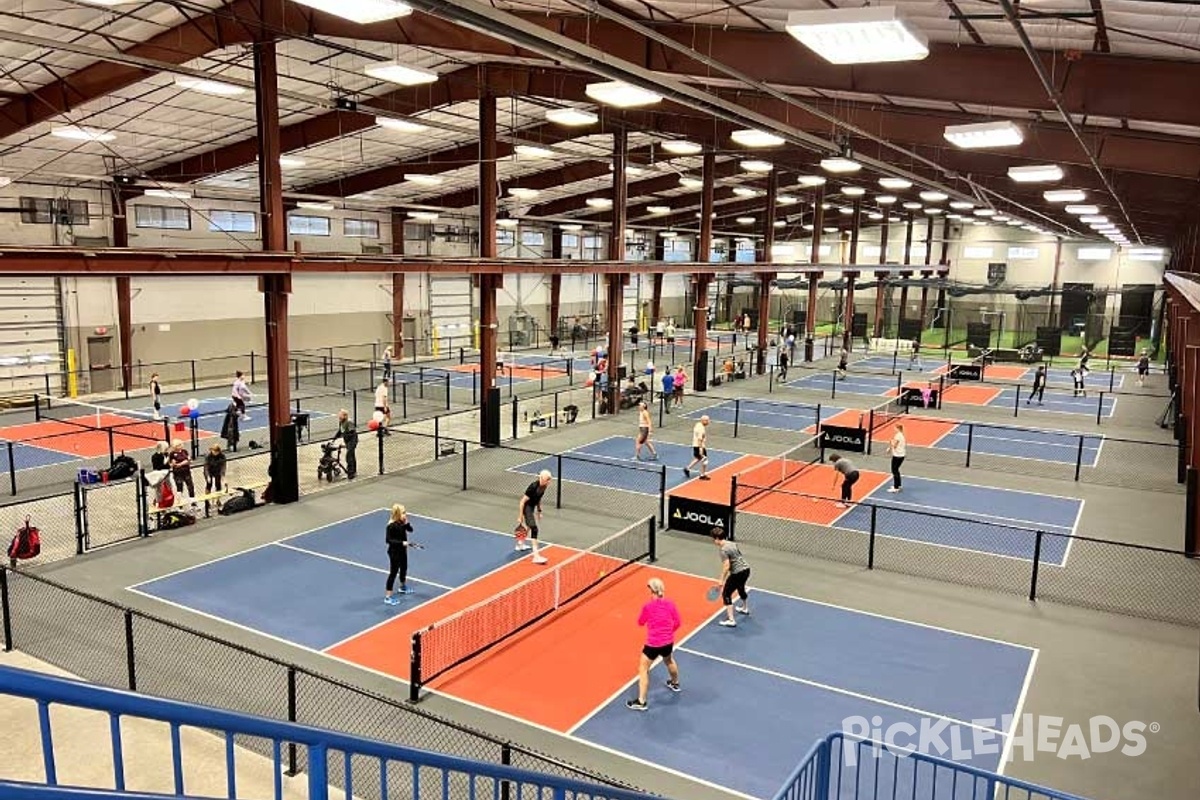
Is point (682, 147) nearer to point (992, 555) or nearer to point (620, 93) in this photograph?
point (620, 93)

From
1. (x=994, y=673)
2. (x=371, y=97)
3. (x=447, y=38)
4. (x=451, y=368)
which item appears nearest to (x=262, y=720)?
(x=994, y=673)

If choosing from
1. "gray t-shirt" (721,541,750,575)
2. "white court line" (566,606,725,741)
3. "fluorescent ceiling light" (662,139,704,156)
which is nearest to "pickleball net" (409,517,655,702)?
"white court line" (566,606,725,741)

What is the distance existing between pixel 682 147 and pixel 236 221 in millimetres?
22746

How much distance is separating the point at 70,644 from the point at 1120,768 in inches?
563

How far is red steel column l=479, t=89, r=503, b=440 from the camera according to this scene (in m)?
26.0

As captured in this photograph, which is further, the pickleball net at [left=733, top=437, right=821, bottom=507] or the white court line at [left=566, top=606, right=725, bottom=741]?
the pickleball net at [left=733, top=437, right=821, bottom=507]

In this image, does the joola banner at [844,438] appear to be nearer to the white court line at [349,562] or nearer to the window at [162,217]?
the white court line at [349,562]

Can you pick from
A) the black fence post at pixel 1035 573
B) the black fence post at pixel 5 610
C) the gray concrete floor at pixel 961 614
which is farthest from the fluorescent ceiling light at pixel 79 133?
the black fence post at pixel 1035 573

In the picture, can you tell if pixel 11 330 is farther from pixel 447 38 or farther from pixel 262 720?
pixel 262 720

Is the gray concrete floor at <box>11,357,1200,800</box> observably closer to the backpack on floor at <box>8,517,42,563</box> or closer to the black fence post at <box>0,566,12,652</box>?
the backpack on floor at <box>8,517,42,563</box>

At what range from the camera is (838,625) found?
14.0m

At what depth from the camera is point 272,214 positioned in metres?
20.2

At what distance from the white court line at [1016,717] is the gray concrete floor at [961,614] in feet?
0.32

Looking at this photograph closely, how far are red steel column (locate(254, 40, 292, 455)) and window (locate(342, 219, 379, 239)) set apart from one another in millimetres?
28352
